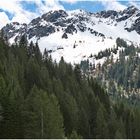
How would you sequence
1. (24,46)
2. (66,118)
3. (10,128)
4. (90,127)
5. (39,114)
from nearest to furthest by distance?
(10,128), (39,114), (66,118), (90,127), (24,46)

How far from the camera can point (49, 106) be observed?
→ 249ft

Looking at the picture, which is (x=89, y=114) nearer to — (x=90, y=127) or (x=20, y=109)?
(x=90, y=127)

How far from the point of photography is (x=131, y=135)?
12788 cm

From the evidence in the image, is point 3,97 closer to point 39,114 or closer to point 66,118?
point 39,114

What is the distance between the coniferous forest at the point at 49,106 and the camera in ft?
218

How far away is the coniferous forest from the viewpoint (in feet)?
218

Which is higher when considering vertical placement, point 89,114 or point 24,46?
point 24,46

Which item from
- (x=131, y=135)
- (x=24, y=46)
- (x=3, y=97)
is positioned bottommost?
(x=131, y=135)

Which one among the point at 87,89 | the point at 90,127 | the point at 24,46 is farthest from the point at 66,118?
the point at 24,46

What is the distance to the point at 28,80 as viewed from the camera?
420 ft

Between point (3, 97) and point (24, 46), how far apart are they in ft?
359

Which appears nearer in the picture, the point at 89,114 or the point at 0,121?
the point at 0,121

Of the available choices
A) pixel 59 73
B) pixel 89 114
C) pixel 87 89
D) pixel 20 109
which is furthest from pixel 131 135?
pixel 20 109

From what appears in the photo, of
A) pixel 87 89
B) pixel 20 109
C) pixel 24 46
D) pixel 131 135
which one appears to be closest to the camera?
pixel 20 109
